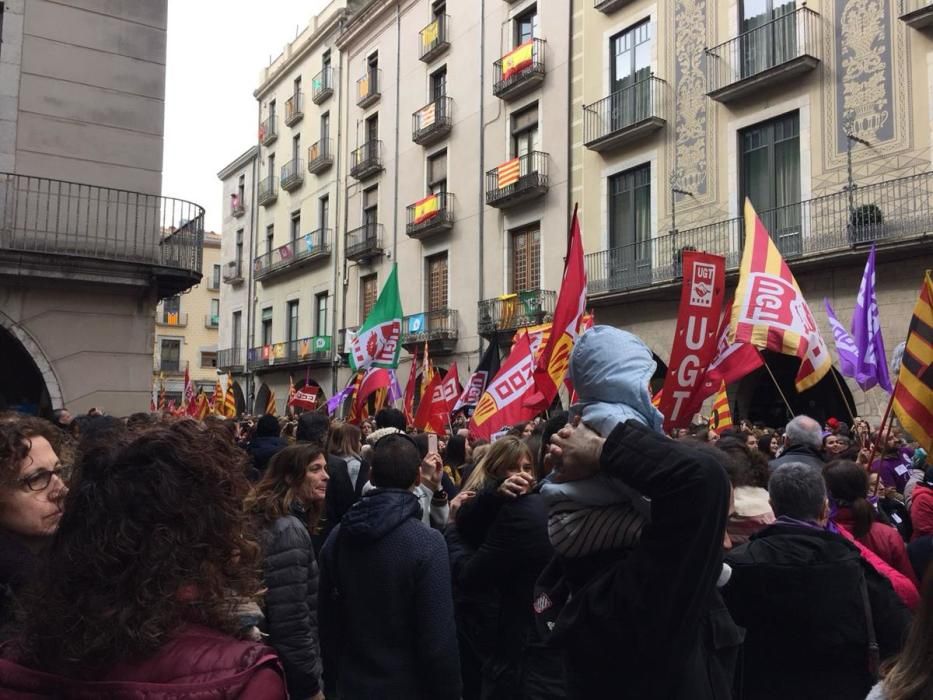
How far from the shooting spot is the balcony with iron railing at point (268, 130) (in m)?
35.3

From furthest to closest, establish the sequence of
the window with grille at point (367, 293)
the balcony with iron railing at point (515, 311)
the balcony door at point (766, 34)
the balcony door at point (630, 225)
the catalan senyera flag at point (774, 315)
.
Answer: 1. the window with grille at point (367, 293)
2. the balcony with iron railing at point (515, 311)
3. the balcony door at point (630, 225)
4. the balcony door at point (766, 34)
5. the catalan senyera flag at point (774, 315)

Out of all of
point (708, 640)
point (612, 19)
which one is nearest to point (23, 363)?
point (708, 640)

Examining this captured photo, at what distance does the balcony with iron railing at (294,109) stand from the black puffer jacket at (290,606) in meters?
31.3

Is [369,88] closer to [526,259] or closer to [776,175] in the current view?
[526,259]

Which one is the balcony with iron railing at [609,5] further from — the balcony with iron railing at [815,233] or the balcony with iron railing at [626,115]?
the balcony with iron railing at [815,233]

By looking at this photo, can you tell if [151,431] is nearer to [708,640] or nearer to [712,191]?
[708,640]

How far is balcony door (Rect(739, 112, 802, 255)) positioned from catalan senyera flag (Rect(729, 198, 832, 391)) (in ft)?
22.2

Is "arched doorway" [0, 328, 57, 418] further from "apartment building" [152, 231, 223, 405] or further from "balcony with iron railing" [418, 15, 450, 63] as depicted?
"apartment building" [152, 231, 223, 405]

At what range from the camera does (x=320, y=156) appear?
30.8 m

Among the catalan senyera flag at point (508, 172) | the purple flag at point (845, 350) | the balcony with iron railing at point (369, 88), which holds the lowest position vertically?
the purple flag at point (845, 350)

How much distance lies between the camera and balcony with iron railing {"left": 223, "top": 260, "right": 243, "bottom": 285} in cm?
3775

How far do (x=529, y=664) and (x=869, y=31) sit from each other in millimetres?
13887

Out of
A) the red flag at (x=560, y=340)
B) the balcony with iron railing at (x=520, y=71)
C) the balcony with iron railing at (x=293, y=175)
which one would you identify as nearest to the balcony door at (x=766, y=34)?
the balcony with iron railing at (x=520, y=71)

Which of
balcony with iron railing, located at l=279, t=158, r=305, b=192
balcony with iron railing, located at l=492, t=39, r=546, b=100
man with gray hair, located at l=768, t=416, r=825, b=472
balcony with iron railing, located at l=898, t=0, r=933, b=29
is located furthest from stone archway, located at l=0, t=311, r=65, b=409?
balcony with iron railing, located at l=279, t=158, r=305, b=192
